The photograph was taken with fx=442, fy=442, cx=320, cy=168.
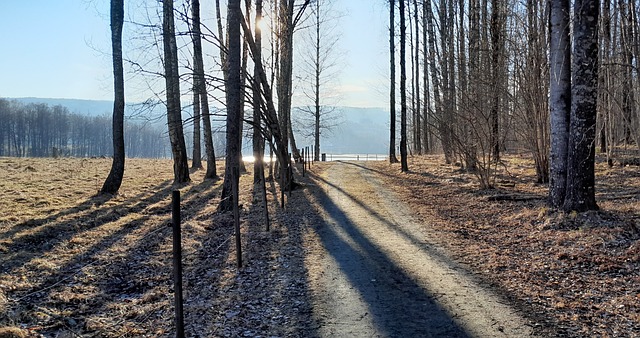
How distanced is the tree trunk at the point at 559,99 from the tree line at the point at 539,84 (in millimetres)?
18

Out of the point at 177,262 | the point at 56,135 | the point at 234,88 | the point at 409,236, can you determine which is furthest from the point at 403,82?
the point at 56,135

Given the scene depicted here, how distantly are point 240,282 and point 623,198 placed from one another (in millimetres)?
7944

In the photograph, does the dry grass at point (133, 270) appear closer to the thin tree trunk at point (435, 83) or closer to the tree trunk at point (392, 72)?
the thin tree trunk at point (435, 83)

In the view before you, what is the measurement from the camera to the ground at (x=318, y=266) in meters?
4.27

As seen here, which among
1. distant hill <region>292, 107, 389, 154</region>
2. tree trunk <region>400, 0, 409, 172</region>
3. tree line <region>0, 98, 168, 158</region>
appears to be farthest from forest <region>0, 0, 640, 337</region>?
distant hill <region>292, 107, 389, 154</region>

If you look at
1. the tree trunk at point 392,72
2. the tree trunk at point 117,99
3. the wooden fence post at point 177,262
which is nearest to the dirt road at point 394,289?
the wooden fence post at point 177,262

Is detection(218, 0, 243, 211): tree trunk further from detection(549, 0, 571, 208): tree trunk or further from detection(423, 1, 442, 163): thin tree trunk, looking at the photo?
detection(423, 1, 442, 163): thin tree trunk

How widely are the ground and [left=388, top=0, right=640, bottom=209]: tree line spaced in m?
1.49

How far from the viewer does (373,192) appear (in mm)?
13320

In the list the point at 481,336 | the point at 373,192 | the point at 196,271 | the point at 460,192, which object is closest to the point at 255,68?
the point at 373,192

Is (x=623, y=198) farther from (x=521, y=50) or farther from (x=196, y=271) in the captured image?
(x=196, y=271)

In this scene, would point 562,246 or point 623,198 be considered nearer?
point 562,246

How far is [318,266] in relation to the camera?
6.13m

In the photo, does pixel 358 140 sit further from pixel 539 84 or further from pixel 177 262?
pixel 177 262
